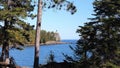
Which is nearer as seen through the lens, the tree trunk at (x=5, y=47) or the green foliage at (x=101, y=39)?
the green foliage at (x=101, y=39)

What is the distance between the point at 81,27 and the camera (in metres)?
30.4

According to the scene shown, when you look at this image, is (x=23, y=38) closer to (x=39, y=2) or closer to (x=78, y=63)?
(x=78, y=63)

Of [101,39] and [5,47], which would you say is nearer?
[101,39]

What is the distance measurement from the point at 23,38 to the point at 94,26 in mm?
6774

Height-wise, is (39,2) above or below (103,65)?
above

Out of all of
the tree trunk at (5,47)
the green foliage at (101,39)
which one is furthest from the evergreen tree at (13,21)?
the green foliage at (101,39)

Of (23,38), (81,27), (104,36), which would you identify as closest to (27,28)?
(23,38)

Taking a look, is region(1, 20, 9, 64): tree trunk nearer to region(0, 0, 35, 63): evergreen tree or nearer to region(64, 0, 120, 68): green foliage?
region(0, 0, 35, 63): evergreen tree

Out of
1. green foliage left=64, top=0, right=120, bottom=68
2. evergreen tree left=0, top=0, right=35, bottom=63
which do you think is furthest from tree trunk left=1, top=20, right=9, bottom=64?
green foliage left=64, top=0, right=120, bottom=68

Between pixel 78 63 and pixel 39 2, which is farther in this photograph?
pixel 78 63

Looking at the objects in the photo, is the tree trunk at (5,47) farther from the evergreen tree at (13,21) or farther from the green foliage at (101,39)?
the green foliage at (101,39)

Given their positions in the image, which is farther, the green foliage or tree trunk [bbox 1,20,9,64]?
tree trunk [bbox 1,20,9,64]

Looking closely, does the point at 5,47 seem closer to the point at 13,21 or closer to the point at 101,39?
the point at 13,21

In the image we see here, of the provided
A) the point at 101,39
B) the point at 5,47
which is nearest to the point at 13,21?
the point at 5,47
